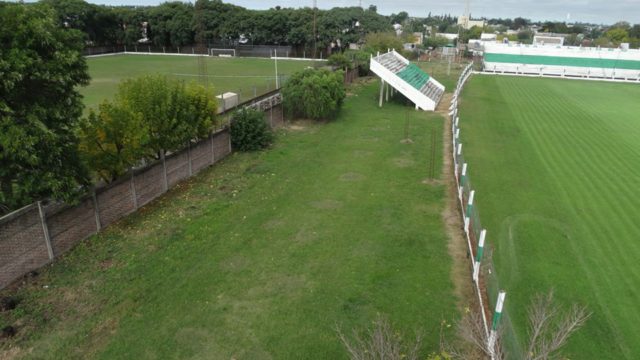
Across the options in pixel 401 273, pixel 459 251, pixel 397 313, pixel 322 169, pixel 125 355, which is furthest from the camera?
pixel 322 169

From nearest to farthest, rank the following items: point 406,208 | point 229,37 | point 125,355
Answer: point 125,355
point 406,208
point 229,37

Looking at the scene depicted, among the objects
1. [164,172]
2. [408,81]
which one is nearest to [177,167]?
[164,172]

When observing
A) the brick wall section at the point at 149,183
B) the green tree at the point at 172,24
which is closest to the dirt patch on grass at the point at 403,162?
the brick wall section at the point at 149,183

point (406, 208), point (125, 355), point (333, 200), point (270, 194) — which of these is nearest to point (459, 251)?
point (406, 208)

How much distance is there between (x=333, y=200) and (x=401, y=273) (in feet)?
15.8

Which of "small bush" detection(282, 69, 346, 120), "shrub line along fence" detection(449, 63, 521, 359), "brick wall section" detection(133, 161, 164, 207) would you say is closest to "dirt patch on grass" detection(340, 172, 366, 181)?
"shrub line along fence" detection(449, 63, 521, 359)

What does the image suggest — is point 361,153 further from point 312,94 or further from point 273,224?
point 273,224

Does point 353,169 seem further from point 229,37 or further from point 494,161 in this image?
point 229,37

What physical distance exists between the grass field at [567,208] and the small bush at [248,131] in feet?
30.4

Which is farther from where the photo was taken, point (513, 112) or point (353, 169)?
point (513, 112)

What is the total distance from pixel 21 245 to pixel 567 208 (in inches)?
604

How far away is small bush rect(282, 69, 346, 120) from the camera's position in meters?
25.4

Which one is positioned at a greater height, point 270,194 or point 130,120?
point 130,120

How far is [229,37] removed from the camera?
77312mm
